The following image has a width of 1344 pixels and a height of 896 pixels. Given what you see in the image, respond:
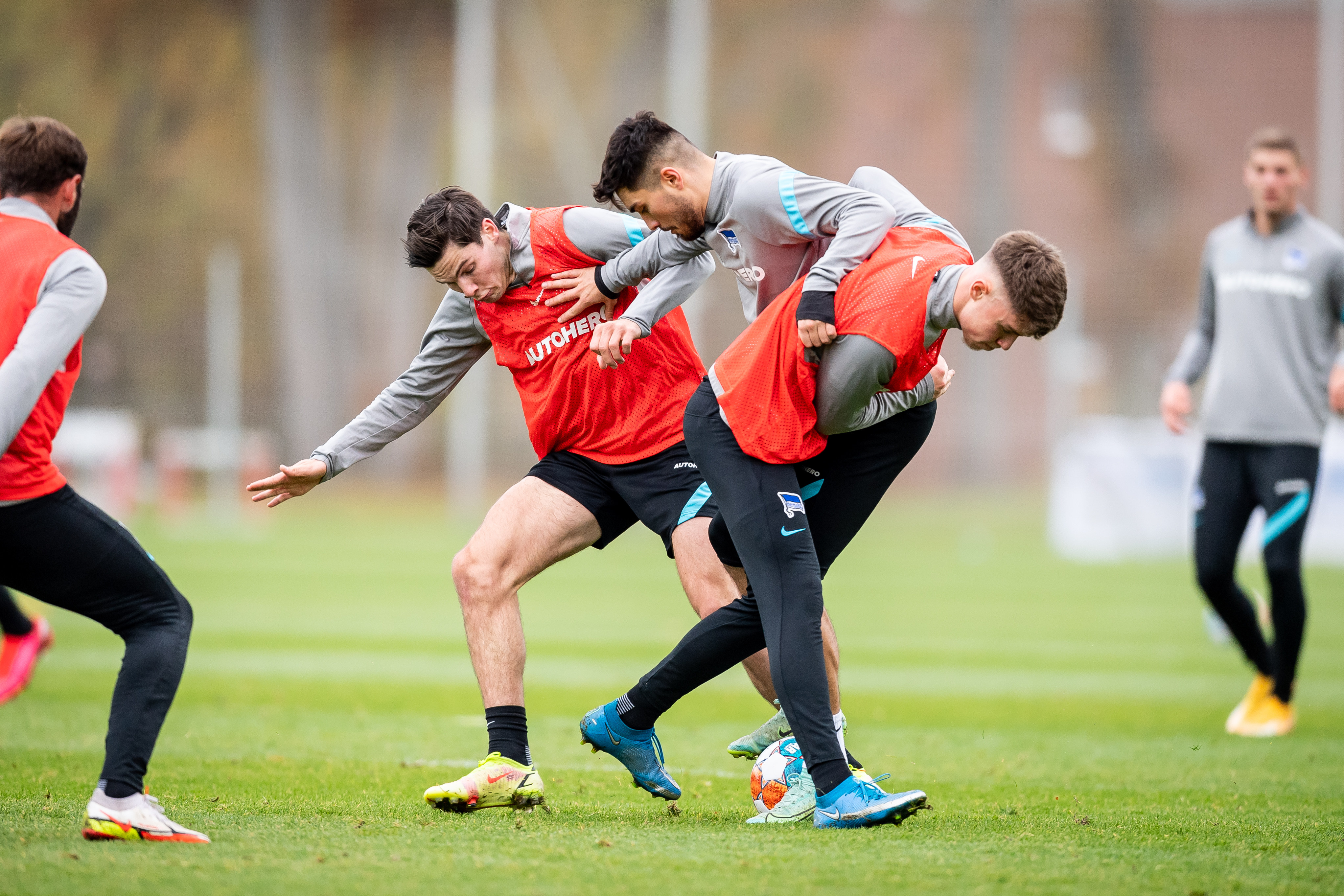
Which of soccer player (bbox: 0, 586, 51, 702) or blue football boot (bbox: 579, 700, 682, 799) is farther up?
blue football boot (bbox: 579, 700, 682, 799)

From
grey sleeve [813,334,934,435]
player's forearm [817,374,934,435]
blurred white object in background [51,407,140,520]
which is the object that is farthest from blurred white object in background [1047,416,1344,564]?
blurred white object in background [51,407,140,520]

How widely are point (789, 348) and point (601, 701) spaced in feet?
13.4

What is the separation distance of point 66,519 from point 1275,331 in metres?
5.60

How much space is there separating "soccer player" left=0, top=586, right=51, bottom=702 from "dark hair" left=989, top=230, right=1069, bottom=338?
536 centimetres

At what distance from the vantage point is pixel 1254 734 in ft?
23.5

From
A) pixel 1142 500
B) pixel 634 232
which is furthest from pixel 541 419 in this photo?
pixel 1142 500

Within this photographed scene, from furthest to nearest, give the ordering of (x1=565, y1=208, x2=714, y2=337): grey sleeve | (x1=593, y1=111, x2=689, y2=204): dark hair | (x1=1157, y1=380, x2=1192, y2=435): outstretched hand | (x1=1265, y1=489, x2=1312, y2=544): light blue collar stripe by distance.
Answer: (x1=1157, y1=380, x2=1192, y2=435): outstretched hand
(x1=1265, y1=489, x2=1312, y2=544): light blue collar stripe
(x1=565, y1=208, x2=714, y2=337): grey sleeve
(x1=593, y1=111, x2=689, y2=204): dark hair

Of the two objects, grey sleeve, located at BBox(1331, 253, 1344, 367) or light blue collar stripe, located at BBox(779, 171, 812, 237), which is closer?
light blue collar stripe, located at BBox(779, 171, 812, 237)

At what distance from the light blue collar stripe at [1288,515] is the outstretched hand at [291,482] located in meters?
4.40

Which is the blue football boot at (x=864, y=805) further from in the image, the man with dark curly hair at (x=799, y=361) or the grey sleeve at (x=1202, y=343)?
the grey sleeve at (x=1202, y=343)

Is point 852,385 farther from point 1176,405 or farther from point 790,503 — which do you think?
point 1176,405

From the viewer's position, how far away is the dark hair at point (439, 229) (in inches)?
199

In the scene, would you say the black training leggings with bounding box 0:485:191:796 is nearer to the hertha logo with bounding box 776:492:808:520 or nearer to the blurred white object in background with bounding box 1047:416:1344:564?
the hertha logo with bounding box 776:492:808:520

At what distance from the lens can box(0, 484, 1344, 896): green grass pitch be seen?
3.87 m
